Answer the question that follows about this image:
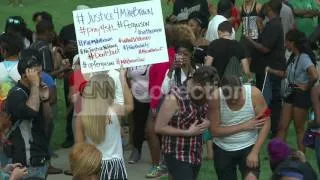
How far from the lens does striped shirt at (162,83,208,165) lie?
7.61m

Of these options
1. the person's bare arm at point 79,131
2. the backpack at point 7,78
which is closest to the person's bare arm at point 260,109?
the person's bare arm at point 79,131

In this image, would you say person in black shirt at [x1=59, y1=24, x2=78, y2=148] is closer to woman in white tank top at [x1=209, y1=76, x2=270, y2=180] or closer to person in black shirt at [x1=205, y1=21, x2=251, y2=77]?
person in black shirt at [x1=205, y1=21, x2=251, y2=77]

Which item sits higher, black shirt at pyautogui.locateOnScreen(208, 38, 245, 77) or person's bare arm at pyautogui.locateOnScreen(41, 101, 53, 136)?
black shirt at pyautogui.locateOnScreen(208, 38, 245, 77)

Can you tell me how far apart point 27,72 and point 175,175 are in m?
1.66

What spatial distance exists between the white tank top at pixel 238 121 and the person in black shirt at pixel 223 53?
2.71 meters

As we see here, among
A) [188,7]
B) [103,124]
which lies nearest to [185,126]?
[103,124]

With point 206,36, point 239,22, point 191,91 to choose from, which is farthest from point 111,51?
point 239,22

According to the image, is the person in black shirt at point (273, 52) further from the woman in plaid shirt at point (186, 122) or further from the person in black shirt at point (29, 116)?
the person in black shirt at point (29, 116)

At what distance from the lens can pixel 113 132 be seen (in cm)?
725

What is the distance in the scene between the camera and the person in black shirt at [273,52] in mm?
11672

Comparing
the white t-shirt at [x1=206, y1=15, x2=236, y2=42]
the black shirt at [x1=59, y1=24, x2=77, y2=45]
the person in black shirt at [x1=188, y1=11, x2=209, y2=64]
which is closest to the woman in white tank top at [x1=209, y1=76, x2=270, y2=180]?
the person in black shirt at [x1=188, y1=11, x2=209, y2=64]

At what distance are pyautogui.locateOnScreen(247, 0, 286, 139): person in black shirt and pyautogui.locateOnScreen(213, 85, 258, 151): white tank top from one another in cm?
390

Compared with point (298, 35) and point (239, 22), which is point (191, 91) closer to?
point (298, 35)

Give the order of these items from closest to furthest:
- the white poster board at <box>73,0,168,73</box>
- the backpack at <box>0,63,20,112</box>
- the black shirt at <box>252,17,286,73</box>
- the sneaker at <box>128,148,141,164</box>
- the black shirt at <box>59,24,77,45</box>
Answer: the white poster board at <box>73,0,168,73</box> < the backpack at <box>0,63,20,112</box> < the sneaker at <box>128,148,141,164</box> < the black shirt at <box>252,17,286,73</box> < the black shirt at <box>59,24,77,45</box>
